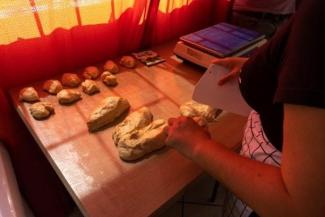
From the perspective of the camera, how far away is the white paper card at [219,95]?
0.74 m

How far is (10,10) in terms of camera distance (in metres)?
0.73

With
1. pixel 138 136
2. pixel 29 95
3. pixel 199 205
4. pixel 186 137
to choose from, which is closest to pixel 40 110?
pixel 29 95

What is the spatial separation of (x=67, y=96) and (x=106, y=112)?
6.2 inches

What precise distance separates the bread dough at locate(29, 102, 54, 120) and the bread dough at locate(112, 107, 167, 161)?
212 mm

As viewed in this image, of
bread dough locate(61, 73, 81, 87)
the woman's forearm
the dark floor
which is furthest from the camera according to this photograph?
the dark floor

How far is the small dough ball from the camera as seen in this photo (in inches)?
38.1

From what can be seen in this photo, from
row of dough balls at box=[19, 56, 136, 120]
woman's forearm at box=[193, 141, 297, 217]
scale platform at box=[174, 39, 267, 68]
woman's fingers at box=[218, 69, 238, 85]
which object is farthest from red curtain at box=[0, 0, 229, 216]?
woman's forearm at box=[193, 141, 297, 217]

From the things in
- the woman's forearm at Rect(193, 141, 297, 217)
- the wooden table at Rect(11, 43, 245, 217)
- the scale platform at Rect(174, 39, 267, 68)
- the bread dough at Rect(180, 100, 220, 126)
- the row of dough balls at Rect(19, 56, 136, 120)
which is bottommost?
the wooden table at Rect(11, 43, 245, 217)

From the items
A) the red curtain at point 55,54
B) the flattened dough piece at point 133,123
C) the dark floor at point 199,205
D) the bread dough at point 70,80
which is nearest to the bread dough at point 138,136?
the flattened dough piece at point 133,123

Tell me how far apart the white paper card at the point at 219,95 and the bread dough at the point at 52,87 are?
44 cm

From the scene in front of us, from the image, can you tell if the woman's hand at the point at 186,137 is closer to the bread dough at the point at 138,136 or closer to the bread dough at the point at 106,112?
the bread dough at the point at 138,136

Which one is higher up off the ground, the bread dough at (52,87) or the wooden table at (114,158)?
the bread dough at (52,87)

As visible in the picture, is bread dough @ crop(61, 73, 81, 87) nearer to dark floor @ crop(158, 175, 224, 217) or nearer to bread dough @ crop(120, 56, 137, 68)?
bread dough @ crop(120, 56, 137, 68)

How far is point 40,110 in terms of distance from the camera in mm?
747
